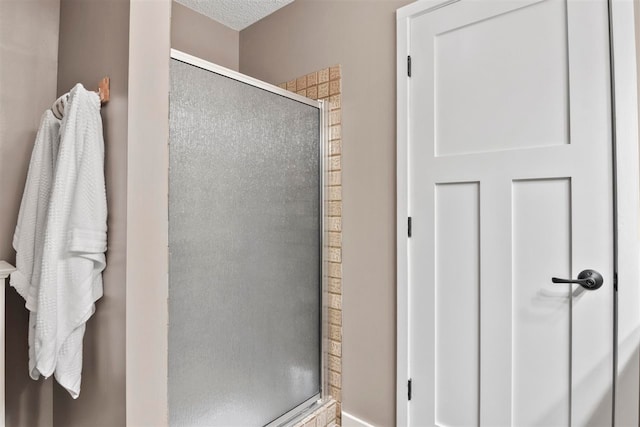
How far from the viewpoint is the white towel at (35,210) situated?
0.93 meters

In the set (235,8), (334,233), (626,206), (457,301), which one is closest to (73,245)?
(334,233)

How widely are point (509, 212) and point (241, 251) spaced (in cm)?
92

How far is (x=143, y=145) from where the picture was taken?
0.77 meters

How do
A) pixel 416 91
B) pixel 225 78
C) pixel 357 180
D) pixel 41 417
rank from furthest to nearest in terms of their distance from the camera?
pixel 357 180, pixel 416 91, pixel 225 78, pixel 41 417

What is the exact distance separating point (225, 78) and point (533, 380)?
1417mm

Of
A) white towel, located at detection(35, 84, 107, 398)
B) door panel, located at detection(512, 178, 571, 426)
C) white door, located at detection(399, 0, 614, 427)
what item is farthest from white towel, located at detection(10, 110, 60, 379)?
door panel, located at detection(512, 178, 571, 426)

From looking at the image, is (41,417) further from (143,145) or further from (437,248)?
(437,248)

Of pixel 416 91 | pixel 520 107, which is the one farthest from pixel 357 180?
pixel 520 107

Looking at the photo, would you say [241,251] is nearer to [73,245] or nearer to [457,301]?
[73,245]

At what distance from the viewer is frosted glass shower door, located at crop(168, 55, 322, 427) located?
111 centimetres

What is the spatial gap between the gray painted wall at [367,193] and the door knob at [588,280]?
583mm

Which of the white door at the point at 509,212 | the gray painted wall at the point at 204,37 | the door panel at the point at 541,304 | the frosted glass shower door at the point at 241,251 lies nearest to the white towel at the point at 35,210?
the frosted glass shower door at the point at 241,251

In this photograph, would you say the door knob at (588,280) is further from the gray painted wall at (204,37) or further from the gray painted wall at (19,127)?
the gray painted wall at (204,37)

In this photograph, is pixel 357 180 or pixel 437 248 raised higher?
pixel 357 180
